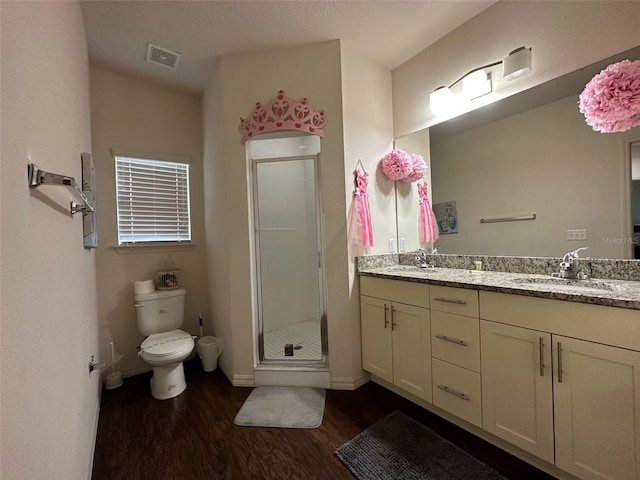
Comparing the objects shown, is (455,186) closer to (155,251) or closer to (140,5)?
(140,5)

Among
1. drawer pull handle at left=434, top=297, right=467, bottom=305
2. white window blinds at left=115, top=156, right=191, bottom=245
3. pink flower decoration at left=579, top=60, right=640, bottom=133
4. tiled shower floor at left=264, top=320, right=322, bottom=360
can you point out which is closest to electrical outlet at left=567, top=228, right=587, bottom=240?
pink flower decoration at left=579, top=60, right=640, bottom=133

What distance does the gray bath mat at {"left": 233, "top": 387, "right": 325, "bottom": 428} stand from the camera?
1.77 metres

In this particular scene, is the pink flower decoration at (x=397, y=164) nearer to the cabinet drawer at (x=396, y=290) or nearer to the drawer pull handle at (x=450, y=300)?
the cabinet drawer at (x=396, y=290)

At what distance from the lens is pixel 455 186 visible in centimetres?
223

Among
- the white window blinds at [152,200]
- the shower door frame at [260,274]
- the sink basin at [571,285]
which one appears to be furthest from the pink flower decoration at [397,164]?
the white window blinds at [152,200]

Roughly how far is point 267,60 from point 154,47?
0.86 meters

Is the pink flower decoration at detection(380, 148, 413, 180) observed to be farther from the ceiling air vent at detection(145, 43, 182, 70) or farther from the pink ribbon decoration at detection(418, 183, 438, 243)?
the ceiling air vent at detection(145, 43, 182, 70)

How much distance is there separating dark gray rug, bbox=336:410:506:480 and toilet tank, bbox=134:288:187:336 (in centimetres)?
178

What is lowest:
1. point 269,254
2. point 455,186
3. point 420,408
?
point 420,408

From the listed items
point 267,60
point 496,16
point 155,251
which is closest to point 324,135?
point 267,60

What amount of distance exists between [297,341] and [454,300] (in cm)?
151

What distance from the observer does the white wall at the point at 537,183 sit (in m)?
1.51

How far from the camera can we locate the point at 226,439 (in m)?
1.65

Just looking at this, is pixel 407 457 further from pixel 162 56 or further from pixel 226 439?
pixel 162 56
